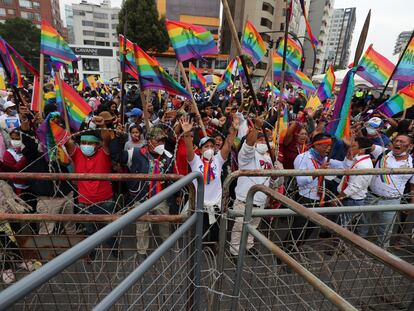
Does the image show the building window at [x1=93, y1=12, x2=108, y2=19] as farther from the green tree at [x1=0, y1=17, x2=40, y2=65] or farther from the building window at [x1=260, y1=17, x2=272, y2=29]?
the building window at [x1=260, y1=17, x2=272, y2=29]

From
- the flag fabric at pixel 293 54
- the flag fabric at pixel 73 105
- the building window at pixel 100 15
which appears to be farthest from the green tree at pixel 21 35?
the flag fabric at pixel 293 54

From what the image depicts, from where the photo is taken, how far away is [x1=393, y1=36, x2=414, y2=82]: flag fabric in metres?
4.45

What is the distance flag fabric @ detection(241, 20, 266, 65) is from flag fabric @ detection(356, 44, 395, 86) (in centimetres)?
221

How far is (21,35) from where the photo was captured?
51.0 metres

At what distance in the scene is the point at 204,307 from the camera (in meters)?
2.72

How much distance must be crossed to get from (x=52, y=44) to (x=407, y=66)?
653 cm

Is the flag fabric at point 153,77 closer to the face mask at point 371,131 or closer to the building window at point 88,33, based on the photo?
the face mask at point 371,131

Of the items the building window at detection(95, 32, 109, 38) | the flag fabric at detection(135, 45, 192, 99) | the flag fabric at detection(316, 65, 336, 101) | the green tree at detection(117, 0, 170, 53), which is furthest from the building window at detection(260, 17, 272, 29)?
the building window at detection(95, 32, 109, 38)

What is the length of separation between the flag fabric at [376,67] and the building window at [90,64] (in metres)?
61.1

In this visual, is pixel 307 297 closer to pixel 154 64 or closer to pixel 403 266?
pixel 403 266

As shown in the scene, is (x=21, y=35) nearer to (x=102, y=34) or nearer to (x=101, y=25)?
(x=102, y=34)

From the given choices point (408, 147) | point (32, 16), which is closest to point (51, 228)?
point (408, 147)

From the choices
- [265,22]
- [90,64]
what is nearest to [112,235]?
[265,22]

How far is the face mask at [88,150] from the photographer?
11.6ft
